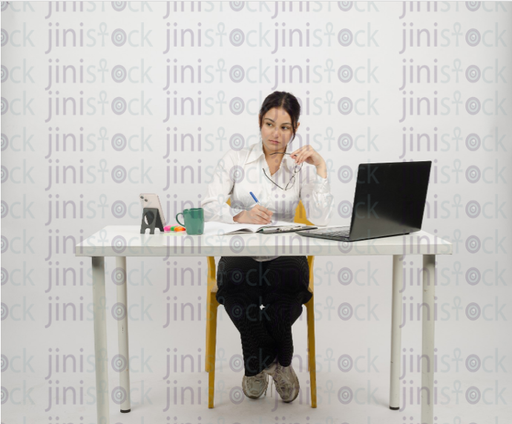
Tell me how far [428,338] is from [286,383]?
68cm

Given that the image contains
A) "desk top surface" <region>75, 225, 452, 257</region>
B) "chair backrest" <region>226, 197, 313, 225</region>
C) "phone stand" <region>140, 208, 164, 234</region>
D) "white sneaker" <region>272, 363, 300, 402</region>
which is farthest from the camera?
"chair backrest" <region>226, 197, 313, 225</region>

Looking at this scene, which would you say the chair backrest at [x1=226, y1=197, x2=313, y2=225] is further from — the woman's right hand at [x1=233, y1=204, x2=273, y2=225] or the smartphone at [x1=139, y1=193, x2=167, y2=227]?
the smartphone at [x1=139, y1=193, x2=167, y2=227]

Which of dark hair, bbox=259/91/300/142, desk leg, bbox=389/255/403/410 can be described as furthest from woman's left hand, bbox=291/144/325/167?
desk leg, bbox=389/255/403/410

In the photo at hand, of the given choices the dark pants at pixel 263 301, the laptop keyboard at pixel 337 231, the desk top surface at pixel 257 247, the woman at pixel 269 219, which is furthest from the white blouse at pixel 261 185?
the desk top surface at pixel 257 247

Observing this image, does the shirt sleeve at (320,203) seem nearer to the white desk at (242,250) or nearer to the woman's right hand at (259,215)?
the woman's right hand at (259,215)

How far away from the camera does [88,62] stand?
3389mm

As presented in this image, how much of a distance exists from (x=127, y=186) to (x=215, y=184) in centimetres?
116

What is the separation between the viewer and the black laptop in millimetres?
1751

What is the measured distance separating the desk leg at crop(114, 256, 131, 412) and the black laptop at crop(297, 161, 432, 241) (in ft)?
2.48

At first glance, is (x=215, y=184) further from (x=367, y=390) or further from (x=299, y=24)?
(x=299, y=24)

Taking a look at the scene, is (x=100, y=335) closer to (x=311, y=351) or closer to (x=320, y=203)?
(x=311, y=351)

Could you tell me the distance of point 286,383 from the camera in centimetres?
231

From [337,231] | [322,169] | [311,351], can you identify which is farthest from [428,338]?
[322,169]

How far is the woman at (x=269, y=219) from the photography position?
219 cm
